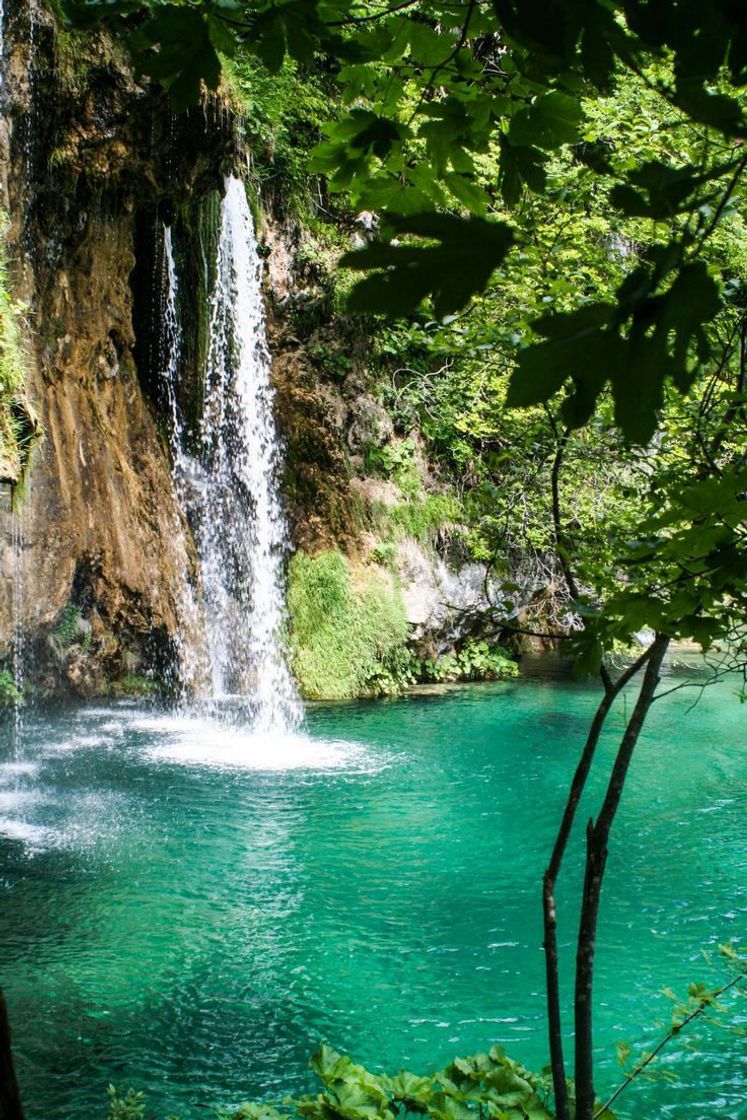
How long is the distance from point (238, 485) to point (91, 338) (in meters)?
3.18

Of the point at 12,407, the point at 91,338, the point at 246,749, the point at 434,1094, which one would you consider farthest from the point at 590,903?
the point at 91,338

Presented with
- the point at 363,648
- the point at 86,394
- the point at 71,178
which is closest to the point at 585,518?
the point at 363,648

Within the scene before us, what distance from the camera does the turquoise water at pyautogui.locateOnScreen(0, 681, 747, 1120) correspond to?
3.66 meters

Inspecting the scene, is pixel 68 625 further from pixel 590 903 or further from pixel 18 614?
pixel 590 903

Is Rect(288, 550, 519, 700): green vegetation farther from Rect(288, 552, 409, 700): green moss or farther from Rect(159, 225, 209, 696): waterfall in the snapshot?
Rect(159, 225, 209, 696): waterfall

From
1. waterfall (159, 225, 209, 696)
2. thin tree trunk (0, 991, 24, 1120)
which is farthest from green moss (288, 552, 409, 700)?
thin tree trunk (0, 991, 24, 1120)

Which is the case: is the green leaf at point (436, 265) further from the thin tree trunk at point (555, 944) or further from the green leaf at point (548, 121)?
the thin tree trunk at point (555, 944)

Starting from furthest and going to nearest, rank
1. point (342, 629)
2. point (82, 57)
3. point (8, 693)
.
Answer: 1. point (342, 629)
2. point (8, 693)
3. point (82, 57)

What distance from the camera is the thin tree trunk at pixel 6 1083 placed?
3.22 ft

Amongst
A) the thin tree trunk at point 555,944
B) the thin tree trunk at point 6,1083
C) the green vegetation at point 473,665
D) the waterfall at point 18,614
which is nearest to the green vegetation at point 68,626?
the waterfall at point 18,614

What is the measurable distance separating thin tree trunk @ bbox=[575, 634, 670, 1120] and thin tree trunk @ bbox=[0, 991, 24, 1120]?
3.97 ft

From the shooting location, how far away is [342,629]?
12141 mm

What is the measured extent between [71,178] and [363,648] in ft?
21.7

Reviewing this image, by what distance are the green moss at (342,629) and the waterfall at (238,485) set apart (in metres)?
0.28
